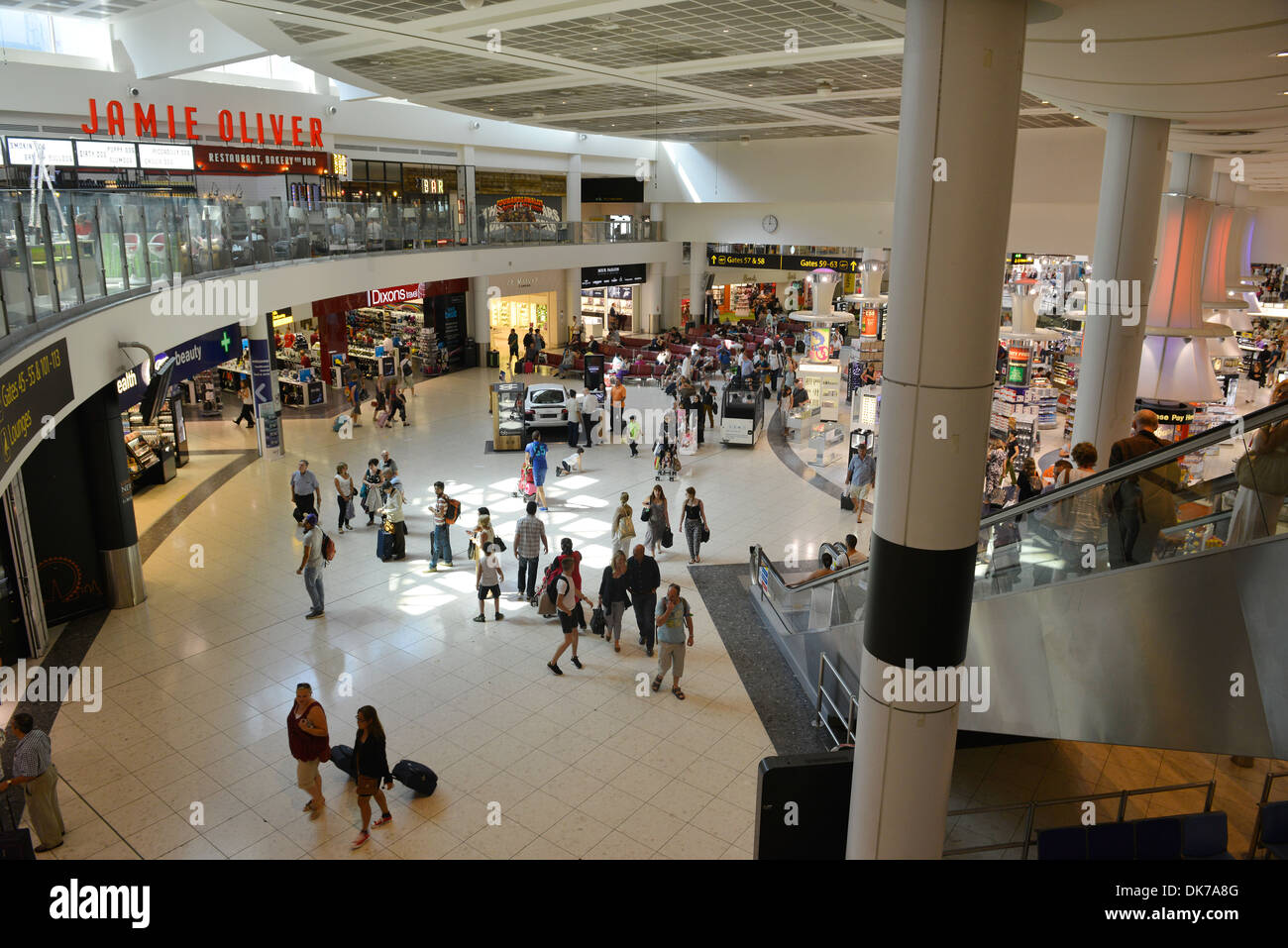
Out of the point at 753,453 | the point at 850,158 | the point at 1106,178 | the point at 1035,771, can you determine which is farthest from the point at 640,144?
the point at 1035,771

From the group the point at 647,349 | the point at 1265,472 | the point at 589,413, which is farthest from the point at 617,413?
the point at 1265,472

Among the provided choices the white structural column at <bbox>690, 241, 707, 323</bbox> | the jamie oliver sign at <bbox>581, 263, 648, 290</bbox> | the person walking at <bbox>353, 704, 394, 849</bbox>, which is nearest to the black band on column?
the person walking at <bbox>353, 704, 394, 849</bbox>

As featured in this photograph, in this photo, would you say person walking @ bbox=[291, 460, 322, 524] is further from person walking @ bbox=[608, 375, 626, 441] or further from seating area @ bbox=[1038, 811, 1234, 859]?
seating area @ bbox=[1038, 811, 1234, 859]

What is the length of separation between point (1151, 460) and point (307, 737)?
21.8 feet

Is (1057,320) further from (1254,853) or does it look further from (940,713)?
(940,713)

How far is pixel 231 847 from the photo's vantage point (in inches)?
271

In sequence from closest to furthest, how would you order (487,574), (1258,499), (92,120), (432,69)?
(1258,499)
(487,574)
(432,69)
(92,120)

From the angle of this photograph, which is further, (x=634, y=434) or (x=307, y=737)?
(x=634, y=434)

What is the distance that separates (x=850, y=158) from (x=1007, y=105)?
84.0 feet

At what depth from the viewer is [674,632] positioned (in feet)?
29.9

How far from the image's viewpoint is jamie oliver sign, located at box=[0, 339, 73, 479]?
5822 millimetres

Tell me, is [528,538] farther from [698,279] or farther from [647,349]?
[698,279]

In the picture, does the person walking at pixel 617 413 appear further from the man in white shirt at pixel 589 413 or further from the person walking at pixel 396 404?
the person walking at pixel 396 404

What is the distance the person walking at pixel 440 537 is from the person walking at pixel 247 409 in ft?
33.8
